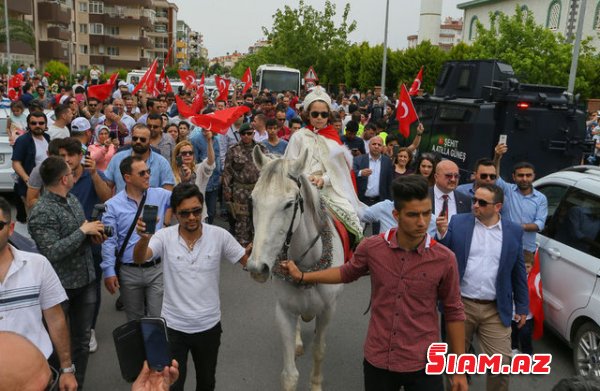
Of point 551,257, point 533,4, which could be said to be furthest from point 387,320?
point 533,4

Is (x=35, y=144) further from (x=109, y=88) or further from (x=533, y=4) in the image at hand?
(x=533, y=4)

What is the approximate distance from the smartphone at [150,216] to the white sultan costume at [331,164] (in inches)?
61.3

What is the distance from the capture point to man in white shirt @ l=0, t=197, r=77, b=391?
3.09 meters

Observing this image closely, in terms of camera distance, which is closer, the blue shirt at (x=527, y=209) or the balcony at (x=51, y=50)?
the blue shirt at (x=527, y=209)

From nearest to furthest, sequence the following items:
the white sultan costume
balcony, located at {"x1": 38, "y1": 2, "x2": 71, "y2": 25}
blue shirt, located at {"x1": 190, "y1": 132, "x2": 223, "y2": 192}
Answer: the white sultan costume < blue shirt, located at {"x1": 190, "y1": 132, "x2": 223, "y2": 192} < balcony, located at {"x1": 38, "y1": 2, "x2": 71, "y2": 25}

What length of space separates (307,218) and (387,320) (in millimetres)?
1249

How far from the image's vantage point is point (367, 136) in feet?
35.4

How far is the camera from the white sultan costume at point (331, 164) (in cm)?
494

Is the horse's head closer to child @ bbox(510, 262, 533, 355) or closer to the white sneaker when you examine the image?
child @ bbox(510, 262, 533, 355)

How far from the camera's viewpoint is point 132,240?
467 centimetres

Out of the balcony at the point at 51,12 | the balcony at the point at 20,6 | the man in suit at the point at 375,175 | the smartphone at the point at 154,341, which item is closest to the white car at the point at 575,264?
the man in suit at the point at 375,175

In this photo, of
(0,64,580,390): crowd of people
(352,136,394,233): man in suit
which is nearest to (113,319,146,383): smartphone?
(0,64,580,390): crowd of people

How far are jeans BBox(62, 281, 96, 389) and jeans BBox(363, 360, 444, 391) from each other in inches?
98.5

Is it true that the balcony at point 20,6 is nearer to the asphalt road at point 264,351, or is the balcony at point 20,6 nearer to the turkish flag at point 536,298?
the asphalt road at point 264,351
